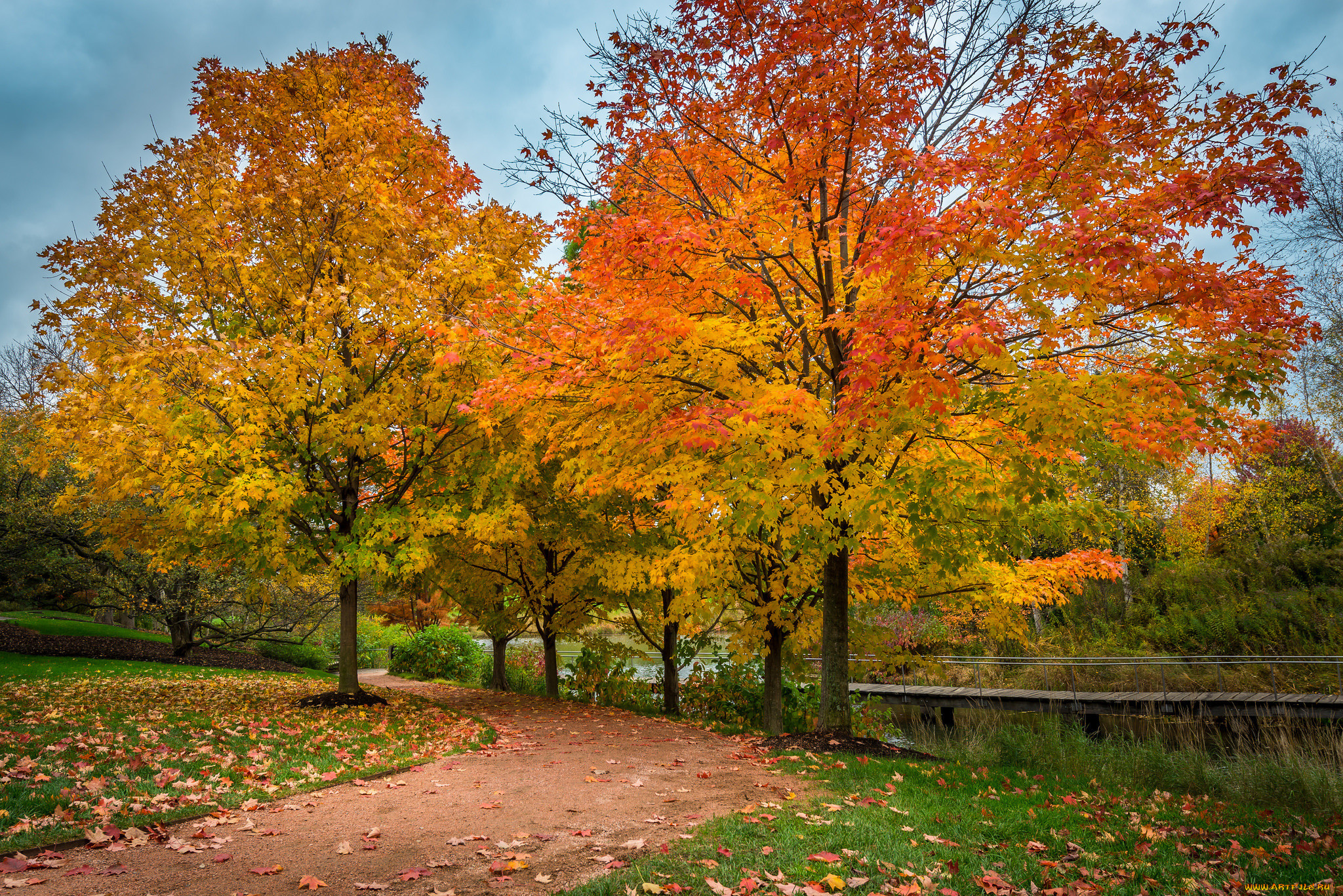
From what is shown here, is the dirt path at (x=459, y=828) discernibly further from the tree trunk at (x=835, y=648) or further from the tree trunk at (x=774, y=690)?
the tree trunk at (x=774, y=690)

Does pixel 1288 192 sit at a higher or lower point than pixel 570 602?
higher

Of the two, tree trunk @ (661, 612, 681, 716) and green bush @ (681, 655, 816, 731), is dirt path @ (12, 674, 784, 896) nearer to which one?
green bush @ (681, 655, 816, 731)

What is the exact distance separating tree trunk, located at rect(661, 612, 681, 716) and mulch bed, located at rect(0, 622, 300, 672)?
11.6 meters

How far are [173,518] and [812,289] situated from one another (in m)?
9.09

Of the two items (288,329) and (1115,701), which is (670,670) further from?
(1115,701)

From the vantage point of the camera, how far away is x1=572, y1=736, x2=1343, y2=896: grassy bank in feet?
12.3

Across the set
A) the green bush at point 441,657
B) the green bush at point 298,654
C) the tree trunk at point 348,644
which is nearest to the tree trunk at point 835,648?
the tree trunk at point 348,644

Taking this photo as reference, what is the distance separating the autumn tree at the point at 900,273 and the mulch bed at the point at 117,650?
15435mm

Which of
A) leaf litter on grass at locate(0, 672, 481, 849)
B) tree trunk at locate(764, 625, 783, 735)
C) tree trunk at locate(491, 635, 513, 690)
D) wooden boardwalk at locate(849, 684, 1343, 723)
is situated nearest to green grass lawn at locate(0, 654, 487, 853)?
leaf litter on grass at locate(0, 672, 481, 849)

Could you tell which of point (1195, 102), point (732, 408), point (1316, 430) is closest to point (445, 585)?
point (732, 408)

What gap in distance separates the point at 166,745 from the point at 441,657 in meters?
14.9

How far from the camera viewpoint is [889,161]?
7.03 meters

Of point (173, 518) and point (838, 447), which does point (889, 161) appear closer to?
point (838, 447)

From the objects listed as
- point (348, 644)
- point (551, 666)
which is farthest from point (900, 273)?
point (551, 666)
